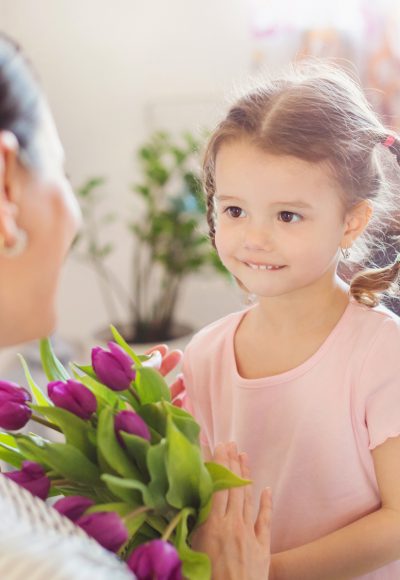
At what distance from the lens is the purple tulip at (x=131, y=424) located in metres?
0.84

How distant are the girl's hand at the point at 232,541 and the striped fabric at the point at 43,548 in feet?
0.47

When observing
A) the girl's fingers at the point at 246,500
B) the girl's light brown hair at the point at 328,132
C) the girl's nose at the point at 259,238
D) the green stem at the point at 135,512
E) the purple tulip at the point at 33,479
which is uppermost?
the girl's light brown hair at the point at 328,132

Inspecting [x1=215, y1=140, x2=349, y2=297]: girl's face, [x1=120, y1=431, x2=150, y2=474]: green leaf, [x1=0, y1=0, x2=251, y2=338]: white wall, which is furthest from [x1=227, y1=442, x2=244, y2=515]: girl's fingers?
[x1=0, y1=0, x2=251, y2=338]: white wall

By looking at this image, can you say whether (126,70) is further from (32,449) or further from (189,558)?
(189,558)

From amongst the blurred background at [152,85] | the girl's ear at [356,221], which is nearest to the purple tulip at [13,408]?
the girl's ear at [356,221]

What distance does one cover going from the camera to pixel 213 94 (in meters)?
3.03

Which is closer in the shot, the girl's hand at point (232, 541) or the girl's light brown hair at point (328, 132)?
the girl's hand at point (232, 541)

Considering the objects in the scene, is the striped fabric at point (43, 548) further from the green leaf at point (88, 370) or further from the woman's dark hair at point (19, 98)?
the woman's dark hair at point (19, 98)

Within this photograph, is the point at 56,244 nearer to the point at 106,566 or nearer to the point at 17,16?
the point at 106,566

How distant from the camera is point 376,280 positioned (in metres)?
1.12

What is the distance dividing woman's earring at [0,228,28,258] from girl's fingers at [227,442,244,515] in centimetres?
32

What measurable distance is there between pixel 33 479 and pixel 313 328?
0.43 metres

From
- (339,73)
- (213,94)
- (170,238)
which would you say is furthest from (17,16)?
(339,73)

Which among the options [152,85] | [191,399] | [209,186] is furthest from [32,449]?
[152,85]
